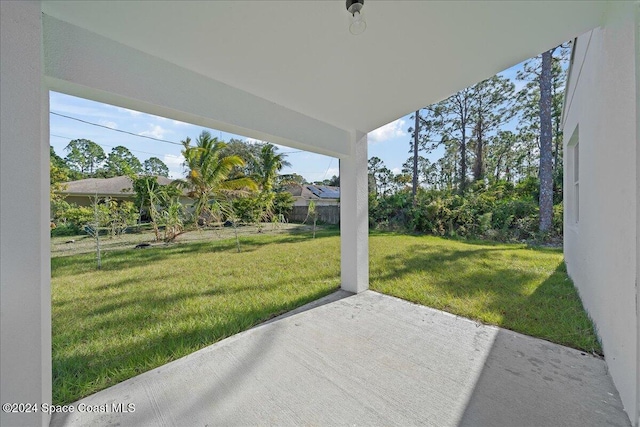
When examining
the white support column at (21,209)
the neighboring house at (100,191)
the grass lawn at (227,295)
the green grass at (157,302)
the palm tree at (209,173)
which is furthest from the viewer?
the neighboring house at (100,191)

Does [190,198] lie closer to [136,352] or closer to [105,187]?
[105,187]

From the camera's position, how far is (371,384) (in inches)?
87.7

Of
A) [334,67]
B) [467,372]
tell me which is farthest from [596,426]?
[334,67]

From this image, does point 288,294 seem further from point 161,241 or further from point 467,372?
point 161,241

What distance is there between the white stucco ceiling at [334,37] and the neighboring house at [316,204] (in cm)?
1415

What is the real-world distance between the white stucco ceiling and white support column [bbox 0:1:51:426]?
1.41ft

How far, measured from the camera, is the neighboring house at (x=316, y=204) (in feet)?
57.2

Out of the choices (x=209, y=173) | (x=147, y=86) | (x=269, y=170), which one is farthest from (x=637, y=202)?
(x=269, y=170)

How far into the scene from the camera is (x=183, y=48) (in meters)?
2.15

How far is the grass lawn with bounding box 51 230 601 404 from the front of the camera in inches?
110

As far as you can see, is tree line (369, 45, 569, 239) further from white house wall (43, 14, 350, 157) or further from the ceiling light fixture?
the ceiling light fixture

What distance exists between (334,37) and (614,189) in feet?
8.83

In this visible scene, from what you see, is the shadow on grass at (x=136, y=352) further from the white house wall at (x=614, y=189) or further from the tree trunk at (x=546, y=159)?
the tree trunk at (x=546, y=159)

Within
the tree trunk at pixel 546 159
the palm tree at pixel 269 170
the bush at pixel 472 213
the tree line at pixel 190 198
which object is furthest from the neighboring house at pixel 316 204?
the tree trunk at pixel 546 159
